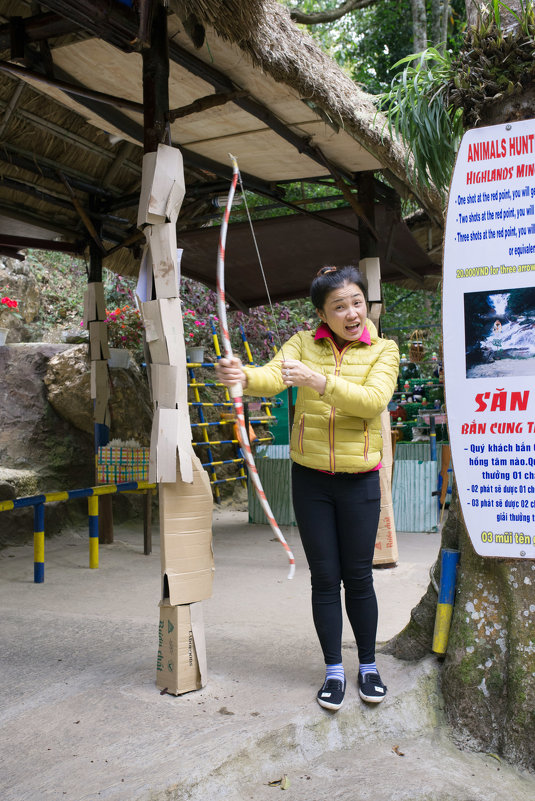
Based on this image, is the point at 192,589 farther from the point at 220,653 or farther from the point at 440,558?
the point at 440,558

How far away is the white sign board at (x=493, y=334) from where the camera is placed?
7.85 ft

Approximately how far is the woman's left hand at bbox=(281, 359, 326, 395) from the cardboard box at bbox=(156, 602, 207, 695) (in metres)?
1.03

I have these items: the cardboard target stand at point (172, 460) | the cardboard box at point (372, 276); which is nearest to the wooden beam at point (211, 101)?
the cardboard target stand at point (172, 460)

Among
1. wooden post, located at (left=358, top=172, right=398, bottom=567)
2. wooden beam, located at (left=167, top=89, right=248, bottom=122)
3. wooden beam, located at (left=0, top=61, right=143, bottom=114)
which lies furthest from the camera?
wooden post, located at (left=358, top=172, right=398, bottom=567)

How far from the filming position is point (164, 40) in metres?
2.91

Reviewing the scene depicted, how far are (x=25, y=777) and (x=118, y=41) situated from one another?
266cm

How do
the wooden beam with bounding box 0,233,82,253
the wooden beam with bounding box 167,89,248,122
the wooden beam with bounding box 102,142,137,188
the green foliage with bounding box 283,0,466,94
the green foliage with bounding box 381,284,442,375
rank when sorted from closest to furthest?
the wooden beam with bounding box 167,89,248,122
the wooden beam with bounding box 102,142,137,188
the wooden beam with bounding box 0,233,82,253
the green foliage with bounding box 381,284,442,375
the green foliage with bounding box 283,0,466,94

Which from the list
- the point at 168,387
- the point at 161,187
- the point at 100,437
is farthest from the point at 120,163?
the point at 168,387

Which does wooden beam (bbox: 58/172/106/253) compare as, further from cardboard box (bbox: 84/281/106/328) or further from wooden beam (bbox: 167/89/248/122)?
wooden beam (bbox: 167/89/248/122)

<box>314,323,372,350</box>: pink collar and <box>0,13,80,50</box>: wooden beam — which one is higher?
<box>0,13,80,50</box>: wooden beam

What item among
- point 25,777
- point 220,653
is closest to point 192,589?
point 220,653

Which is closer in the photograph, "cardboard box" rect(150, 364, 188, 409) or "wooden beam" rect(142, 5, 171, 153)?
"cardboard box" rect(150, 364, 188, 409)

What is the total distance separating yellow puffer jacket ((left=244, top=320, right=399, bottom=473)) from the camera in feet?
7.80

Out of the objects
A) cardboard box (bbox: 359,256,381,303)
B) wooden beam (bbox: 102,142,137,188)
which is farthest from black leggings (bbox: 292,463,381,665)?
wooden beam (bbox: 102,142,137,188)
